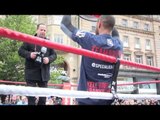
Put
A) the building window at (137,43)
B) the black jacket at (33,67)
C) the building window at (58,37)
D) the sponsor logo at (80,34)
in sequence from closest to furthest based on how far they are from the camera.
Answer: the sponsor logo at (80,34) < the black jacket at (33,67) < the building window at (58,37) < the building window at (137,43)

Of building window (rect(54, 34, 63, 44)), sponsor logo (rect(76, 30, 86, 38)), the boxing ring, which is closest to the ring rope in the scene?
the boxing ring

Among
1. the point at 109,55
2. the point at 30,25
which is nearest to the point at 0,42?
the point at 30,25

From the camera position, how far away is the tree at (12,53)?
525cm

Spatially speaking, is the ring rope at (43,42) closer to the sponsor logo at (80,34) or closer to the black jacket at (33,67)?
the sponsor logo at (80,34)

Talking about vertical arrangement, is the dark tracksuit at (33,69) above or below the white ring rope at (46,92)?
above

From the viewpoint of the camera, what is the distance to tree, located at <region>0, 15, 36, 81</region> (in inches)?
207

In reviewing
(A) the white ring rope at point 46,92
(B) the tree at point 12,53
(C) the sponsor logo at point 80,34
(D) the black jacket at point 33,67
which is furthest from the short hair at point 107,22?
(B) the tree at point 12,53

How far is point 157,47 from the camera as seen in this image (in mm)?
13039

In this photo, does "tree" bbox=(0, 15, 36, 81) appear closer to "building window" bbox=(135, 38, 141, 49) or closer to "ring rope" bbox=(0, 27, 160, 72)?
"ring rope" bbox=(0, 27, 160, 72)

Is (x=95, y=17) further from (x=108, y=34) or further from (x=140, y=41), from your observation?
(x=140, y=41)

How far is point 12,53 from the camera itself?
652 centimetres

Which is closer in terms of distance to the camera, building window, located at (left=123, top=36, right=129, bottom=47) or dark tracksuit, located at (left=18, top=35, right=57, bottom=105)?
dark tracksuit, located at (left=18, top=35, right=57, bottom=105)

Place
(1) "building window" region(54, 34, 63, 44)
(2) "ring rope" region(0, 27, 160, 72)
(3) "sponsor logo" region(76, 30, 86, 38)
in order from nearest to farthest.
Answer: (2) "ring rope" region(0, 27, 160, 72), (3) "sponsor logo" region(76, 30, 86, 38), (1) "building window" region(54, 34, 63, 44)
